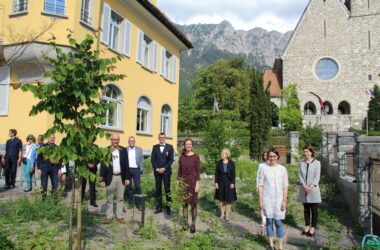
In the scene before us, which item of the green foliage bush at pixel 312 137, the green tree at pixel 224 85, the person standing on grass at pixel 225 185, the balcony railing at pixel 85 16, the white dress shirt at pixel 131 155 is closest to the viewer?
the white dress shirt at pixel 131 155

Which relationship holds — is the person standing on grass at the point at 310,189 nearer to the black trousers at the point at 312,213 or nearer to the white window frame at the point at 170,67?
the black trousers at the point at 312,213

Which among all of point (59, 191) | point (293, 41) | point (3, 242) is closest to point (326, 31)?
point (293, 41)

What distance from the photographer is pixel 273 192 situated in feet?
20.6

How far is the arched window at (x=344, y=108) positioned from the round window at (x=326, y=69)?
3.60m

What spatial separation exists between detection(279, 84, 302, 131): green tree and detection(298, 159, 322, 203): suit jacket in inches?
1227

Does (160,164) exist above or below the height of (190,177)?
above

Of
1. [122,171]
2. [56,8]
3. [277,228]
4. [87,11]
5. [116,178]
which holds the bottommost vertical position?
[277,228]

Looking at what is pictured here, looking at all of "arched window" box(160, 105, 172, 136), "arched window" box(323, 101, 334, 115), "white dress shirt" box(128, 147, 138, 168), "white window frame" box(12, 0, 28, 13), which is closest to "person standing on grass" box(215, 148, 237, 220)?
"white dress shirt" box(128, 147, 138, 168)

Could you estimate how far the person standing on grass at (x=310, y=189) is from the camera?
7.45m

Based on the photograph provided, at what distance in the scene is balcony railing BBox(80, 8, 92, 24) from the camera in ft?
41.7

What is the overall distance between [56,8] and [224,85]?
125ft

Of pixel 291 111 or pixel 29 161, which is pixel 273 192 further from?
pixel 291 111

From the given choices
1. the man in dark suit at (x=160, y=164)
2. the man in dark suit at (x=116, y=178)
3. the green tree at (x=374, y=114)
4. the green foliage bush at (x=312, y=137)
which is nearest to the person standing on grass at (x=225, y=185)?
the man in dark suit at (x=160, y=164)

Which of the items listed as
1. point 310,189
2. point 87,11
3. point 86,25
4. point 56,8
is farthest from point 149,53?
point 310,189
